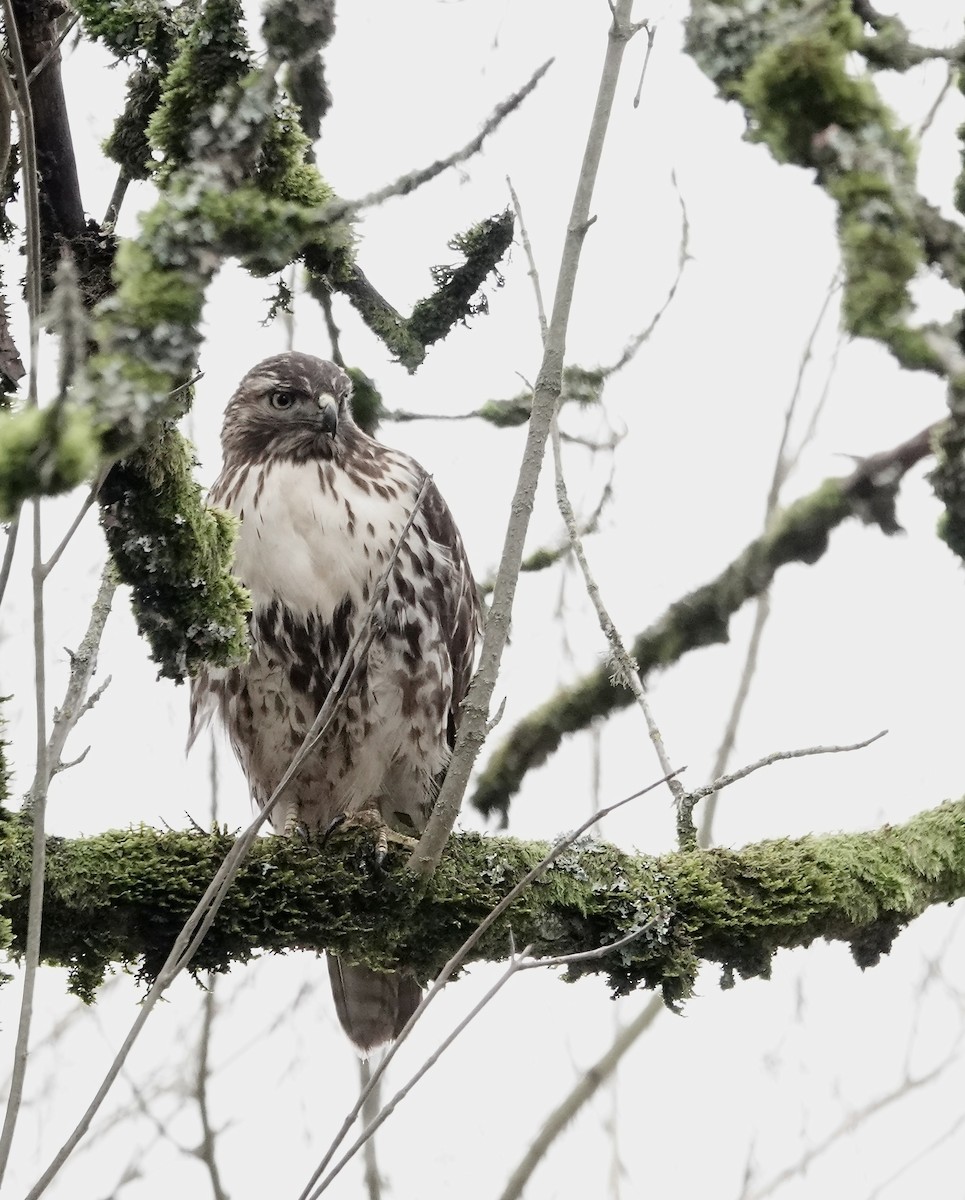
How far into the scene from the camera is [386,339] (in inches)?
141

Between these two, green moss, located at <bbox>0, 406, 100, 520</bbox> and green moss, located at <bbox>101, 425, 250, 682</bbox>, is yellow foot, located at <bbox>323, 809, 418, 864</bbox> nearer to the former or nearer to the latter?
green moss, located at <bbox>101, 425, 250, 682</bbox>

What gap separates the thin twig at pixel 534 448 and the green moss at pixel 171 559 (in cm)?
54

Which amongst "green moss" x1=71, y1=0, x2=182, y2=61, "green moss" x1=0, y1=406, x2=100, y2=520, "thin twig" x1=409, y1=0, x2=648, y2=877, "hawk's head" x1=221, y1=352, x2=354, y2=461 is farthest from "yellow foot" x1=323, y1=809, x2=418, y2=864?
"green moss" x1=0, y1=406, x2=100, y2=520

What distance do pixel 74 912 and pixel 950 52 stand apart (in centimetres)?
284

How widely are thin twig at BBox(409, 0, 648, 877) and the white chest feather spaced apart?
1.37 metres

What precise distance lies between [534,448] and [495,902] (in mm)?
1397

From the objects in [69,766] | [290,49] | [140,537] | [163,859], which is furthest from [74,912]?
[290,49]

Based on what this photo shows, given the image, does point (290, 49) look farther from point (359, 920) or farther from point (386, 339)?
point (359, 920)

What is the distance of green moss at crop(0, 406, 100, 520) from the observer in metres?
1.28

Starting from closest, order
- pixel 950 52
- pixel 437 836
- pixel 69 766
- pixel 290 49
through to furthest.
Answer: pixel 950 52
pixel 290 49
pixel 69 766
pixel 437 836

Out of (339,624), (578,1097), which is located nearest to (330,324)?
(339,624)

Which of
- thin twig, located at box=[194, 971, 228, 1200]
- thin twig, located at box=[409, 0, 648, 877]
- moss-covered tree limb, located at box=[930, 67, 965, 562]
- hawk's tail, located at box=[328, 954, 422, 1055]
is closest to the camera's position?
moss-covered tree limb, located at box=[930, 67, 965, 562]

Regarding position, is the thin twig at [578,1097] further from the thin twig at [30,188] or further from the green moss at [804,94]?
the green moss at [804,94]

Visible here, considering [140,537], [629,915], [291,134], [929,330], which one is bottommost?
[929,330]
